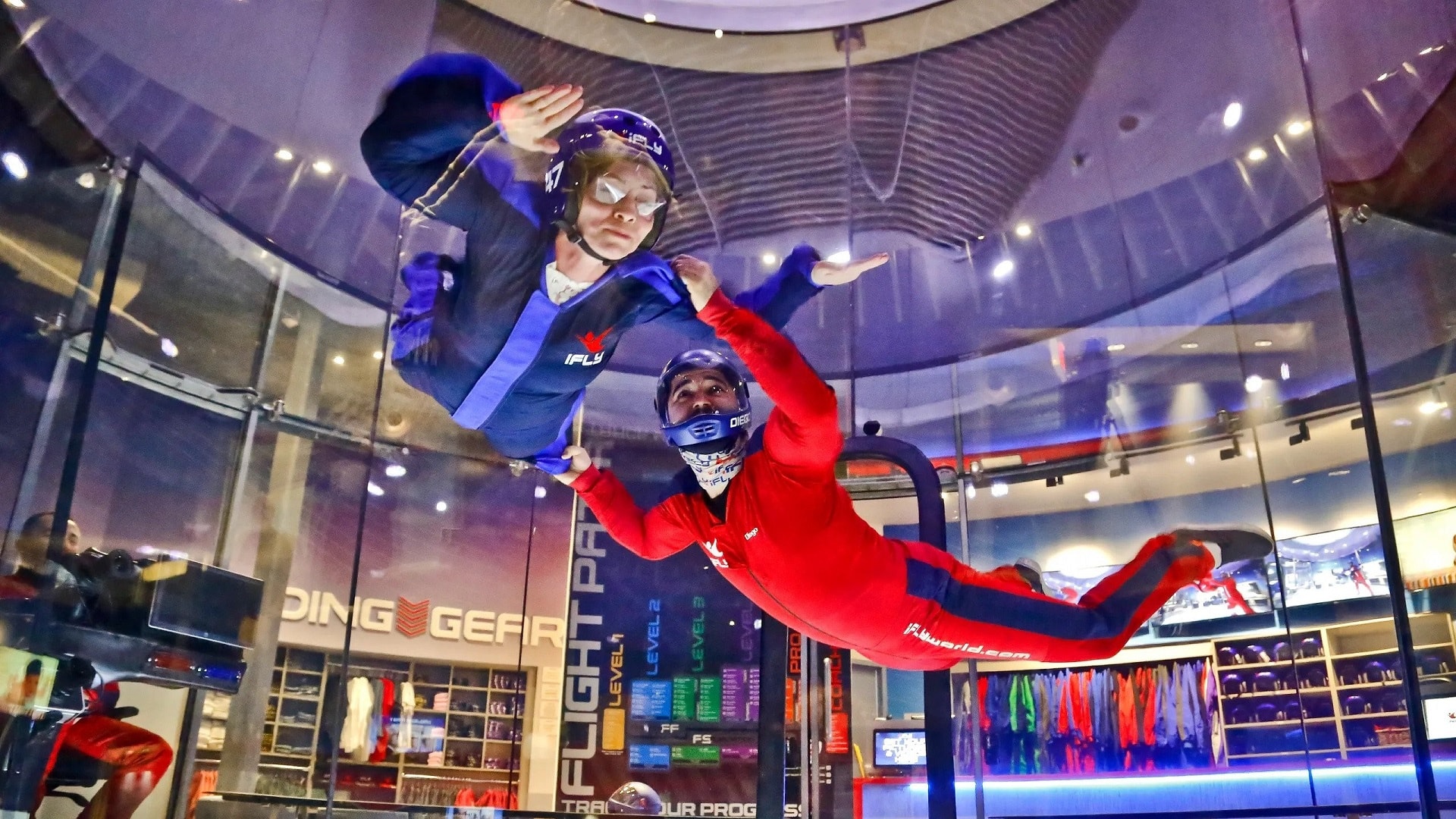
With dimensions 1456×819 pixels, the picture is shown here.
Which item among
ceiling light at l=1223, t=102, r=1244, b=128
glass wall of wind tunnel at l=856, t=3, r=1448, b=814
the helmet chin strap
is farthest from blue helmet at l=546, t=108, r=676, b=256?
ceiling light at l=1223, t=102, r=1244, b=128

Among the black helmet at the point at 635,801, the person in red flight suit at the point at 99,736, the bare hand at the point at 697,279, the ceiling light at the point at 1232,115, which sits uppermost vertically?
the ceiling light at the point at 1232,115

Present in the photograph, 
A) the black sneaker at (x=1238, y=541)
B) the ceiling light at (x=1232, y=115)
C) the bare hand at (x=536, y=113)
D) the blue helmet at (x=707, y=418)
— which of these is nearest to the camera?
the bare hand at (x=536, y=113)

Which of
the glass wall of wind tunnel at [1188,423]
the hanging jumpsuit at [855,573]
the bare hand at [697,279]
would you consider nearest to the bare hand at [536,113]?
the bare hand at [697,279]

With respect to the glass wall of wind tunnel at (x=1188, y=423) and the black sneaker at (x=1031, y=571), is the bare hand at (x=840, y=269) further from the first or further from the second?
the black sneaker at (x=1031, y=571)

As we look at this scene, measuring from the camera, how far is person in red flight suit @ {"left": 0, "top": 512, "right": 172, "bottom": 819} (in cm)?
176

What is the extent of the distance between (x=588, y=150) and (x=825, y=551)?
1.13 m

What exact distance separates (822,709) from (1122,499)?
119 centimetres

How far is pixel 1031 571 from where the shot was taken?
8.86ft

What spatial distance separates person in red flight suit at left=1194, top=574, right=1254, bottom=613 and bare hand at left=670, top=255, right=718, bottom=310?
64.4 inches

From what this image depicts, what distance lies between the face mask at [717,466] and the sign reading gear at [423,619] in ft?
2.41

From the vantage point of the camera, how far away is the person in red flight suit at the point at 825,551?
215 centimetres

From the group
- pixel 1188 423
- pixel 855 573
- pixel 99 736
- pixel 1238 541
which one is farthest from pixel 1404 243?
pixel 99 736

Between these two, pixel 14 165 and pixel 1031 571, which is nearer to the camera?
pixel 14 165

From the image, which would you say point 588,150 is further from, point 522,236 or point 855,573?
point 855,573
